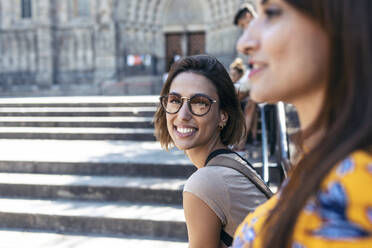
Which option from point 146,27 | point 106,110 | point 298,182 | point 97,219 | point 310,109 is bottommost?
point 97,219

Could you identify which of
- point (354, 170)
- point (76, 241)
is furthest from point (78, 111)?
point (354, 170)

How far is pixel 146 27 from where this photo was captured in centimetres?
1898

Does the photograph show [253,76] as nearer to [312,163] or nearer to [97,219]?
[312,163]

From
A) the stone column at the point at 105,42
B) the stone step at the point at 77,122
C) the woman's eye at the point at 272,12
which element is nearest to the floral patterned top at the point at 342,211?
the woman's eye at the point at 272,12

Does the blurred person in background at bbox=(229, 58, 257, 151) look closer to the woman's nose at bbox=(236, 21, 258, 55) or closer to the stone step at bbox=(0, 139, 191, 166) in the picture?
the stone step at bbox=(0, 139, 191, 166)

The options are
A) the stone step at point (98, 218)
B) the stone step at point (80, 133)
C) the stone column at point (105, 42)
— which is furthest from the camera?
the stone column at point (105, 42)

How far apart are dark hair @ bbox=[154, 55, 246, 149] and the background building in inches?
590

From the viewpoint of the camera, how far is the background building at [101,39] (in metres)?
17.9

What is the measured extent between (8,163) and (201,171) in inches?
173

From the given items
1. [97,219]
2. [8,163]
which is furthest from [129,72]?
[97,219]

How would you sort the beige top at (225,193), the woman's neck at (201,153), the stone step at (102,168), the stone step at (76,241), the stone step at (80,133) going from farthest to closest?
the stone step at (80,133) < the stone step at (102,168) < the stone step at (76,241) < the woman's neck at (201,153) < the beige top at (225,193)

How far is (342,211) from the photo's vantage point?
1.96 ft

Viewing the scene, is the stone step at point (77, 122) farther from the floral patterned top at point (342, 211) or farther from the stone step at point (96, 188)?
the floral patterned top at point (342, 211)

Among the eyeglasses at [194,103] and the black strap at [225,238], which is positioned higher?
the eyeglasses at [194,103]
